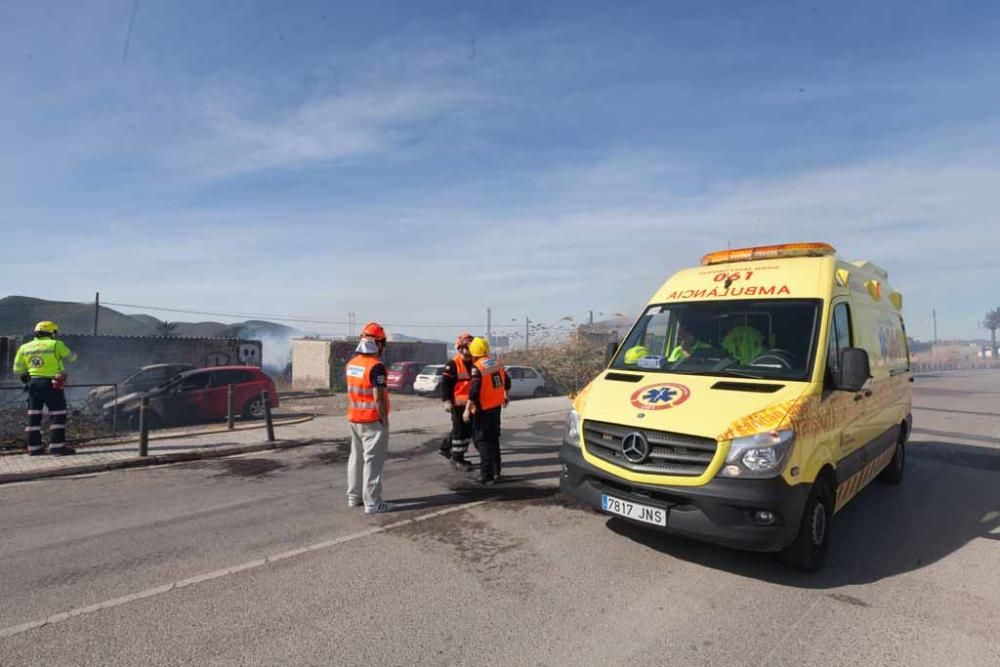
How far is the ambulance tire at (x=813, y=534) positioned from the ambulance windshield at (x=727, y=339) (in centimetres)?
89

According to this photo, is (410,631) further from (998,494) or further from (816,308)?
(998,494)

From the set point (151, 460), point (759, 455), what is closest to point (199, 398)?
point (151, 460)

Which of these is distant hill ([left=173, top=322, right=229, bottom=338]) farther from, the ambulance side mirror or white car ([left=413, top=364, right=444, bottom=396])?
the ambulance side mirror

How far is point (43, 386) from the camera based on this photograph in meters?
8.57

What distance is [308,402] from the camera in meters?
19.8

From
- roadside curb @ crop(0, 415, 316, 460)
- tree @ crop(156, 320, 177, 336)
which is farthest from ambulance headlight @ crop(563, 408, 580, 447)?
tree @ crop(156, 320, 177, 336)

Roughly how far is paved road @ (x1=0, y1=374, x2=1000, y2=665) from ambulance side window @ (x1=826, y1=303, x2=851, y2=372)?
5.24ft

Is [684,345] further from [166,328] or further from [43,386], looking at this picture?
[166,328]

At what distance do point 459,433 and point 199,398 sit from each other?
8751mm

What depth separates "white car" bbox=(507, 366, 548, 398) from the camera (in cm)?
2206

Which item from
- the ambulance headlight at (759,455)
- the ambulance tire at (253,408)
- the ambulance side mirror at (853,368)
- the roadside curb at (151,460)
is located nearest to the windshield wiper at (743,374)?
the ambulance side mirror at (853,368)

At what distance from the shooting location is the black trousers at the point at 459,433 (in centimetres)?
764

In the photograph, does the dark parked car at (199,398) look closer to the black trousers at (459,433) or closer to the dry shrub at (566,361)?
the black trousers at (459,433)

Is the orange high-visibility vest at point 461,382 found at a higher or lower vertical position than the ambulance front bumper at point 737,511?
higher
